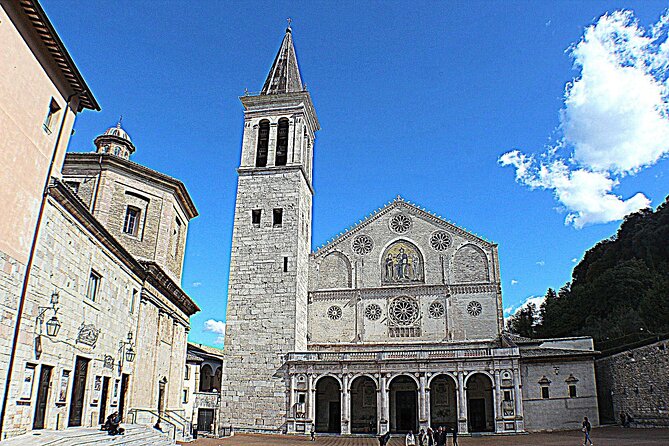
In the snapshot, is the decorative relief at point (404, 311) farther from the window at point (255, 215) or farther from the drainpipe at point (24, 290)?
the drainpipe at point (24, 290)

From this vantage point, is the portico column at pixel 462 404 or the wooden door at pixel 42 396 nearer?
the wooden door at pixel 42 396

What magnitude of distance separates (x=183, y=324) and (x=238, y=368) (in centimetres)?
687

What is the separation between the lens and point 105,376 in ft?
55.3

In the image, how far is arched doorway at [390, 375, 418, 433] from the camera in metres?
33.3

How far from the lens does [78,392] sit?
15.2 metres

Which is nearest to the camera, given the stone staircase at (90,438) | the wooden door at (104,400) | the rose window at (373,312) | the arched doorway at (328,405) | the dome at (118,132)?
the stone staircase at (90,438)

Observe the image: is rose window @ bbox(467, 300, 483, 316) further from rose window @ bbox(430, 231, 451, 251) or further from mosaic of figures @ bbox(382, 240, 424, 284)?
rose window @ bbox(430, 231, 451, 251)

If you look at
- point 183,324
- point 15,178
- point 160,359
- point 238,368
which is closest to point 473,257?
point 238,368

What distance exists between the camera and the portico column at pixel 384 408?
98.8 feet

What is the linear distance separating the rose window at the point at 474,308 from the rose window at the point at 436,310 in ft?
5.47

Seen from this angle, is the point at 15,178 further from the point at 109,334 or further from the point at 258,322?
the point at 258,322

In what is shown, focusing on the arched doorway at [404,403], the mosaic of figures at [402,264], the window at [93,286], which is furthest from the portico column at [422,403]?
the window at [93,286]

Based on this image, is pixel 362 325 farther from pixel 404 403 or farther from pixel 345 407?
pixel 345 407

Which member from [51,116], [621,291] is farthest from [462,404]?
[51,116]
